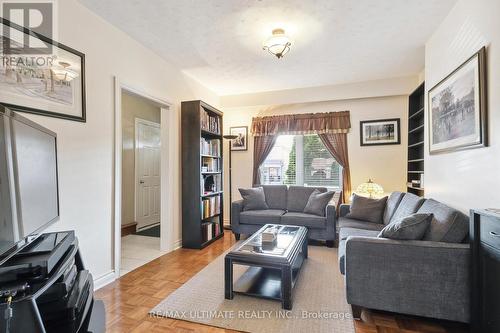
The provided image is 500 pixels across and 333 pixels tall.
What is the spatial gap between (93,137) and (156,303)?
63.4 inches

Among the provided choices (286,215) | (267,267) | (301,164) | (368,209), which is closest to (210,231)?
(286,215)

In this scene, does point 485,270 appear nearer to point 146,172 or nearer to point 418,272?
point 418,272

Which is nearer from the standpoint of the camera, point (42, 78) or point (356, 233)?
point (42, 78)

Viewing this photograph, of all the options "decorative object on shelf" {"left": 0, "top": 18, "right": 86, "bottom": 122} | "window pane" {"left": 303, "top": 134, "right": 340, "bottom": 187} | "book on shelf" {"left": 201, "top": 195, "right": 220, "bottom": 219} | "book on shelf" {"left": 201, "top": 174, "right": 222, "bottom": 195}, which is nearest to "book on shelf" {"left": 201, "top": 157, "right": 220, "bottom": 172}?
"book on shelf" {"left": 201, "top": 174, "right": 222, "bottom": 195}

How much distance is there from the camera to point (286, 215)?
3.71 meters

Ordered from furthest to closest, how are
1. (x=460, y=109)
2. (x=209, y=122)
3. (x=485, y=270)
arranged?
(x=209, y=122), (x=460, y=109), (x=485, y=270)

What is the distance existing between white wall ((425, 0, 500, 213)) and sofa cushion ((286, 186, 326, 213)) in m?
1.65

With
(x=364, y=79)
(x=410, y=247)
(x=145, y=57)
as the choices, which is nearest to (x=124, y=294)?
(x=410, y=247)

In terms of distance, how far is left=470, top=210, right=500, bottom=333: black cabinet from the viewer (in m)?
1.38

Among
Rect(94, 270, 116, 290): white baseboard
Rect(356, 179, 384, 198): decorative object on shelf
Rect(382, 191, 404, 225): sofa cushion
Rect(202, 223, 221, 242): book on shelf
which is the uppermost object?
Rect(356, 179, 384, 198): decorative object on shelf

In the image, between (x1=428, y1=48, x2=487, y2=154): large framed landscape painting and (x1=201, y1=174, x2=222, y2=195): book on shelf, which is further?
(x1=201, y1=174, x2=222, y2=195): book on shelf

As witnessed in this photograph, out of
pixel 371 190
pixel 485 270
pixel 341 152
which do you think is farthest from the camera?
pixel 341 152

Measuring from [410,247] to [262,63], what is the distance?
9.08ft

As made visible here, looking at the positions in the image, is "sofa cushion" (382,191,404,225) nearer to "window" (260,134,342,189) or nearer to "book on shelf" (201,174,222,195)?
"window" (260,134,342,189)
